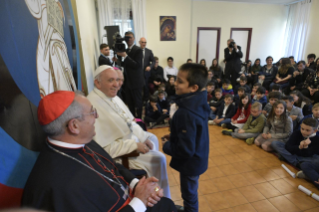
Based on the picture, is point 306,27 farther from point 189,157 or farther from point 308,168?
point 189,157

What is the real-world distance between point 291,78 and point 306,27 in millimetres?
3664

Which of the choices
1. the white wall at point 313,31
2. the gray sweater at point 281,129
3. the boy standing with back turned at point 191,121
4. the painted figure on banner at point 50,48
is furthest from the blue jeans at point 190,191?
the white wall at point 313,31

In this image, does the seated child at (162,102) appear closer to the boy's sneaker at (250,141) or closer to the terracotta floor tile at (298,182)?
the boy's sneaker at (250,141)

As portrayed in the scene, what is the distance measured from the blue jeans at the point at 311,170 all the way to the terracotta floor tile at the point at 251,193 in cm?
73

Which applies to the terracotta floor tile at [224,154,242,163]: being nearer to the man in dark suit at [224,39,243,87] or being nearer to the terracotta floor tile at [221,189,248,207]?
the terracotta floor tile at [221,189,248,207]

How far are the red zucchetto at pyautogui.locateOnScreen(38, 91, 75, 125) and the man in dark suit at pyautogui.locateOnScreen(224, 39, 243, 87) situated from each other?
19.4 ft

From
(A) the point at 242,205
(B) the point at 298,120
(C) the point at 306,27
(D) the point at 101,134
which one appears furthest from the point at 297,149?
(C) the point at 306,27

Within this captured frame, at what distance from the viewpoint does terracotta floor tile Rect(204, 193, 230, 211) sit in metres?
2.06

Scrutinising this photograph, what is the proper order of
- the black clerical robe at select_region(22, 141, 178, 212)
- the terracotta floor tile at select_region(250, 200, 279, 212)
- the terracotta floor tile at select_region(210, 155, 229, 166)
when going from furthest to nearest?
the terracotta floor tile at select_region(210, 155, 229, 166)
the terracotta floor tile at select_region(250, 200, 279, 212)
the black clerical robe at select_region(22, 141, 178, 212)

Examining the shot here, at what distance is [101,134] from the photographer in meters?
1.85

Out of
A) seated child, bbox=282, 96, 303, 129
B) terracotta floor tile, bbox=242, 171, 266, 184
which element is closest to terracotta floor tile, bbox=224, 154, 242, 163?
terracotta floor tile, bbox=242, 171, 266, 184

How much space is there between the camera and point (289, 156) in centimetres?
278

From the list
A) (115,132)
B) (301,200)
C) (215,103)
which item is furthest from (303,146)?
(115,132)

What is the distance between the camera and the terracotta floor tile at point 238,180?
2404 millimetres
